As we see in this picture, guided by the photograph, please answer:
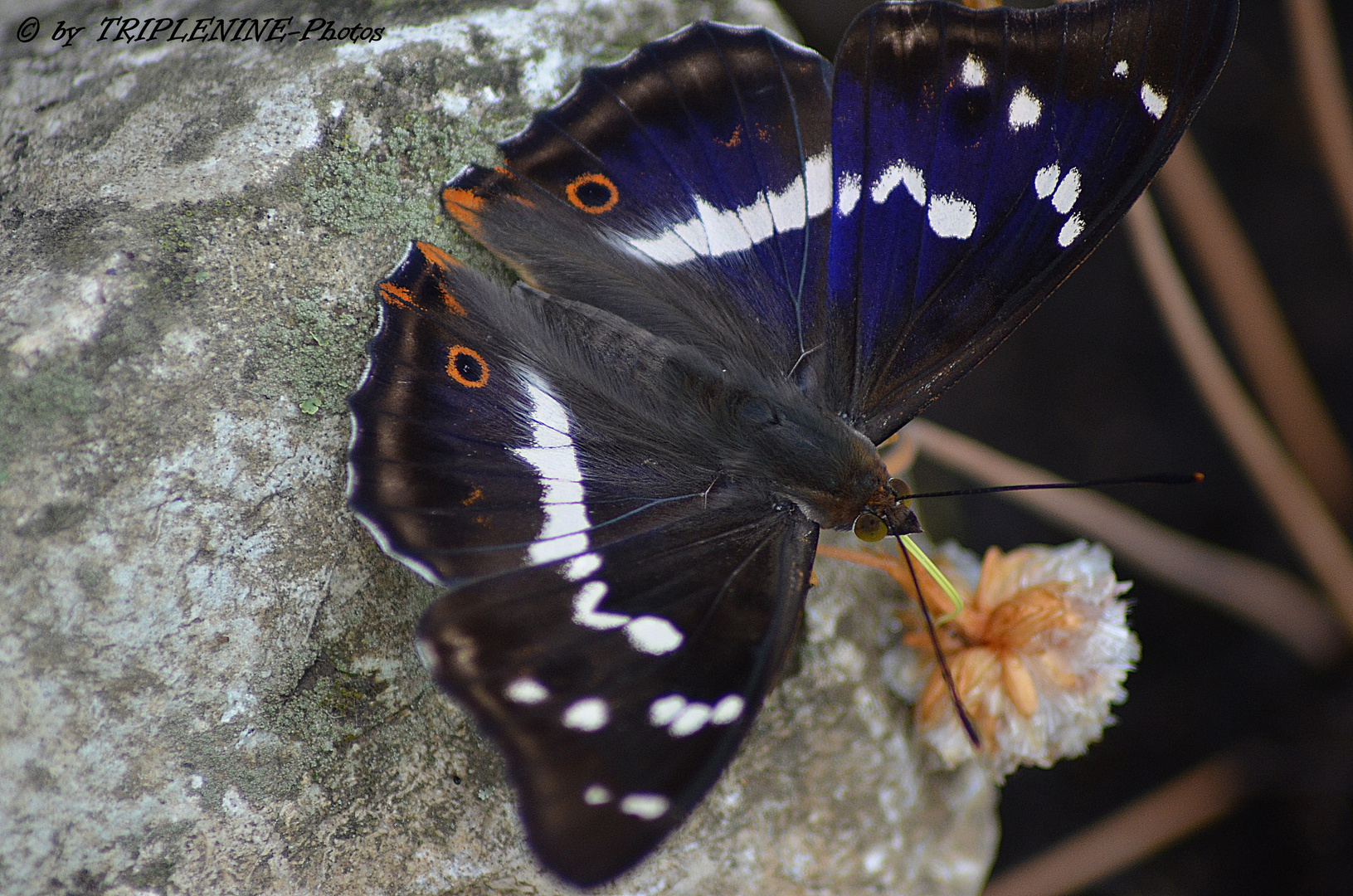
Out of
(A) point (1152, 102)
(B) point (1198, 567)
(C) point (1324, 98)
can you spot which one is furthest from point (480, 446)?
(C) point (1324, 98)

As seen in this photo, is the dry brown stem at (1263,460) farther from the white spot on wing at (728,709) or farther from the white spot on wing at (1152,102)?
the white spot on wing at (728,709)

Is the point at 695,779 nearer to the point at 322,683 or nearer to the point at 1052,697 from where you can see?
the point at 322,683

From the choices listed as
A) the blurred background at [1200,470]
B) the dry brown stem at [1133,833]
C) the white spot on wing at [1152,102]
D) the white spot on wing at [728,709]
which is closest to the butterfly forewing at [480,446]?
the white spot on wing at [728,709]

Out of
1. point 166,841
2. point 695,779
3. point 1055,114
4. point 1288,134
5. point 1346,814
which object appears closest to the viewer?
point 695,779

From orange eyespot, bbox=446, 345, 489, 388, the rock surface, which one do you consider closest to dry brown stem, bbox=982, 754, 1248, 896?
the rock surface

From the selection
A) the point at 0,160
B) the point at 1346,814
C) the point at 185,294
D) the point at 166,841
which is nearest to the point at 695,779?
the point at 166,841

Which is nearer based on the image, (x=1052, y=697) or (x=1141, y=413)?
(x=1052, y=697)

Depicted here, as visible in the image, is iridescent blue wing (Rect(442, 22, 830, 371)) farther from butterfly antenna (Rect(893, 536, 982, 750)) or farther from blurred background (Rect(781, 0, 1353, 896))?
blurred background (Rect(781, 0, 1353, 896))
